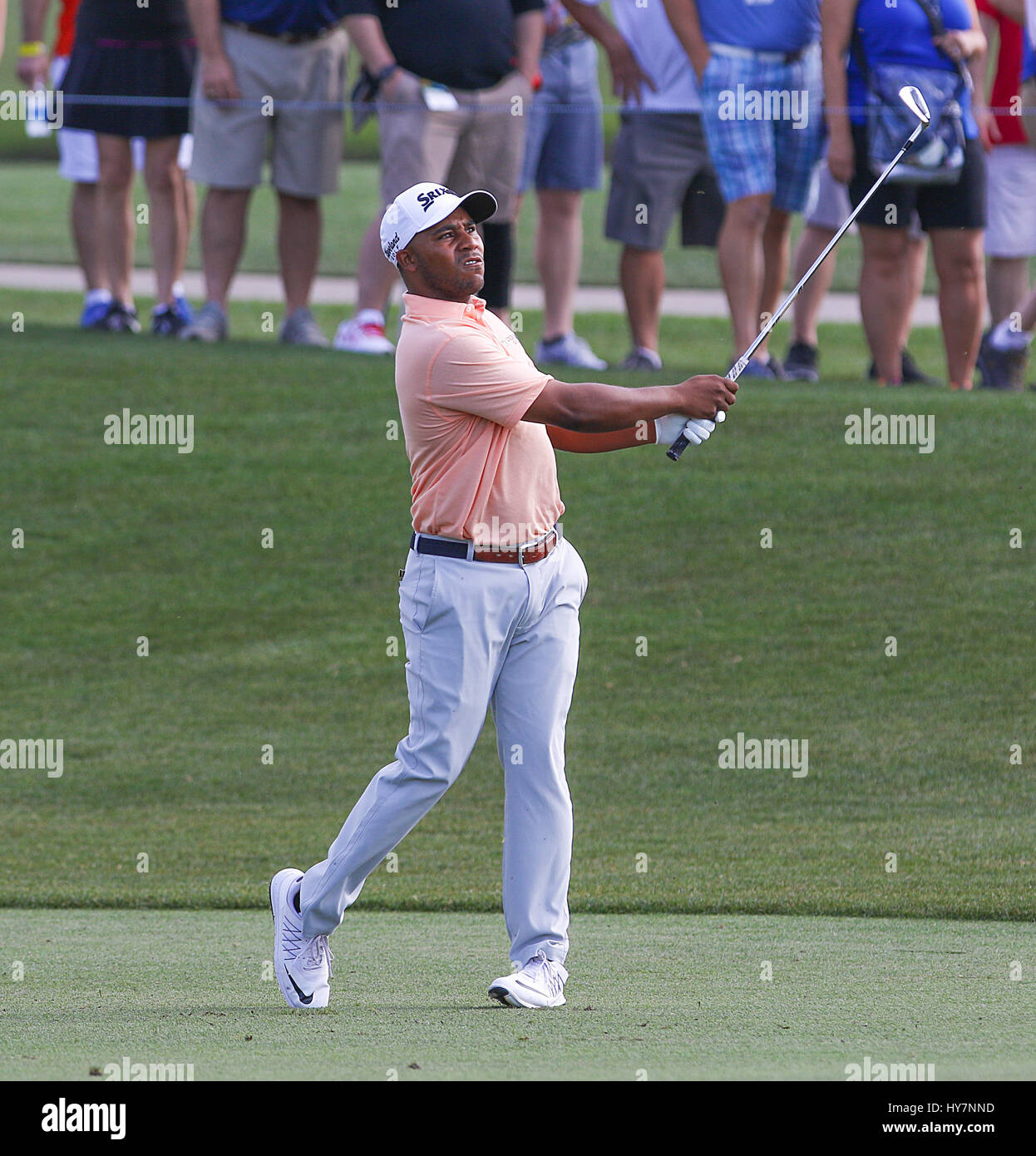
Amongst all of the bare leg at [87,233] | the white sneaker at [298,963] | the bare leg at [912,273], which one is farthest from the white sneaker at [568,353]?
the white sneaker at [298,963]

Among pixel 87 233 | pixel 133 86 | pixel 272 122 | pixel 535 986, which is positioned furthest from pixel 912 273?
pixel 535 986

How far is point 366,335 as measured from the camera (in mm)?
12578

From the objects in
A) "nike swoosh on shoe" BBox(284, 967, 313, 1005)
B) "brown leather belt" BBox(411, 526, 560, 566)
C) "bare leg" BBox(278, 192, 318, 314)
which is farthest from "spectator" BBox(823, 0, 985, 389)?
"nike swoosh on shoe" BBox(284, 967, 313, 1005)

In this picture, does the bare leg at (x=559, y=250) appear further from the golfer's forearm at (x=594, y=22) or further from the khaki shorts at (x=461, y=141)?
the golfer's forearm at (x=594, y=22)

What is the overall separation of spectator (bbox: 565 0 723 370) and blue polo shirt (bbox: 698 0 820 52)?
918mm

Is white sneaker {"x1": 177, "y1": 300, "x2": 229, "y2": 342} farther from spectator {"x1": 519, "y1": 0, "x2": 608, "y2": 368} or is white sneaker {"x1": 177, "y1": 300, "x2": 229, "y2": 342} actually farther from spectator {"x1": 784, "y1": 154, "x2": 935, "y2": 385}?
spectator {"x1": 784, "y1": 154, "x2": 935, "y2": 385}

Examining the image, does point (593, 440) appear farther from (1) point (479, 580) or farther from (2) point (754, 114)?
(2) point (754, 114)

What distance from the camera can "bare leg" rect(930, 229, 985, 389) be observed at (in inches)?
438

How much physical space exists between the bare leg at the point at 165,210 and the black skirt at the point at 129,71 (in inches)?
4.7

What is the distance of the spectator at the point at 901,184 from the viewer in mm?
10891

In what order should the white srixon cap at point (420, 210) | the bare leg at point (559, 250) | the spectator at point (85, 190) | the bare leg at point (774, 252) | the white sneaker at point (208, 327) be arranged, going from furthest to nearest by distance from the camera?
the spectator at point (85, 190) < the white sneaker at point (208, 327) < the bare leg at point (559, 250) < the bare leg at point (774, 252) < the white srixon cap at point (420, 210)

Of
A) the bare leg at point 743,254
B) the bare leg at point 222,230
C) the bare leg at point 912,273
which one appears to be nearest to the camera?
the bare leg at point 743,254

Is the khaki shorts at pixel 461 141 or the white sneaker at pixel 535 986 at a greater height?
the khaki shorts at pixel 461 141

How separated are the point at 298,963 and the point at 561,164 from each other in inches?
310
